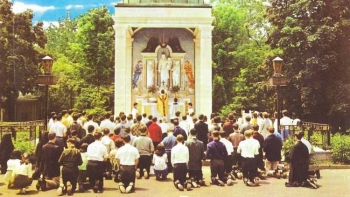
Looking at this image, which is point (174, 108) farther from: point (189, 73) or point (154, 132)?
point (154, 132)

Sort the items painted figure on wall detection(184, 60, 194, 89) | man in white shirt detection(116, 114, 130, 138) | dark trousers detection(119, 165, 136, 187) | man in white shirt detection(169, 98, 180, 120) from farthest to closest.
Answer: painted figure on wall detection(184, 60, 194, 89), man in white shirt detection(169, 98, 180, 120), man in white shirt detection(116, 114, 130, 138), dark trousers detection(119, 165, 136, 187)

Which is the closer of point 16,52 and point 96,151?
point 96,151

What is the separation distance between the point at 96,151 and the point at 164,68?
56.8 ft

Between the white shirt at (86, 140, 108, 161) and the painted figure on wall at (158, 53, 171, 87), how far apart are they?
17024 mm

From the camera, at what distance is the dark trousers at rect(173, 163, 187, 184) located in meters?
13.6

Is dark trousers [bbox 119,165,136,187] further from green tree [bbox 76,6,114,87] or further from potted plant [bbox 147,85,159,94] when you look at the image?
green tree [bbox 76,6,114,87]

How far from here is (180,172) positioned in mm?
13633

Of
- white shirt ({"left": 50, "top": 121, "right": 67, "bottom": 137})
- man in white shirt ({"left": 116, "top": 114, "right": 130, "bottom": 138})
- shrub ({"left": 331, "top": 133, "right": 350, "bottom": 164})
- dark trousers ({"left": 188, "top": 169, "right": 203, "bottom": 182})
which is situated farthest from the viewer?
shrub ({"left": 331, "top": 133, "right": 350, "bottom": 164})

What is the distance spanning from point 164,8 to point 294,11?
29.8ft

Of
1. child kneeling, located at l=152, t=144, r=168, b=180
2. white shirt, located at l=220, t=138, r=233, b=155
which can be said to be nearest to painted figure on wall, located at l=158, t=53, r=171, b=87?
child kneeling, located at l=152, t=144, r=168, b=180

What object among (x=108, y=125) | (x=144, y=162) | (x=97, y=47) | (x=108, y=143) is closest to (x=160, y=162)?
(x=144, y=162)

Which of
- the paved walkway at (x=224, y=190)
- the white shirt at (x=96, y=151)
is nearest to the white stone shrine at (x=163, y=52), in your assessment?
the paved walkway at (x=224, y=190)

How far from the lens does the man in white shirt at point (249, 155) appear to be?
46.0 feet

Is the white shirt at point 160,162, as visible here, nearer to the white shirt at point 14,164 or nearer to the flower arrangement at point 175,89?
the white shirt at point 14,164
